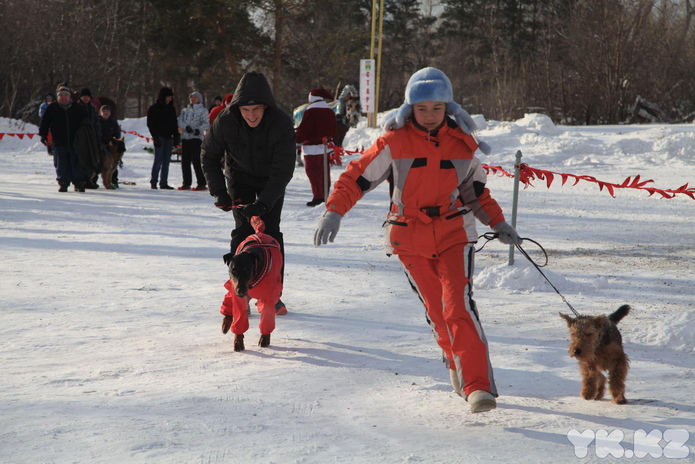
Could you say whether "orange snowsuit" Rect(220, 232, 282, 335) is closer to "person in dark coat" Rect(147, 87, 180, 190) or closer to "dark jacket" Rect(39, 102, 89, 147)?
"dark jacket" Rect(39, 102, 89, 147)

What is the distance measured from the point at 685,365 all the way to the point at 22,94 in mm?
32668

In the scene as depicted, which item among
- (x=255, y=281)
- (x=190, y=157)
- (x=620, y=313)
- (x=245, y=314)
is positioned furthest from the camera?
(x=190, y=157)

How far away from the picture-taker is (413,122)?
366 cm

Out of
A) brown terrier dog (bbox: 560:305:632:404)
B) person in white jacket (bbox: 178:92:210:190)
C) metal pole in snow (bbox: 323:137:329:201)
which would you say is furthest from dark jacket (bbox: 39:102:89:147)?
brown terrier dog (bbox: 560:305:632:404)

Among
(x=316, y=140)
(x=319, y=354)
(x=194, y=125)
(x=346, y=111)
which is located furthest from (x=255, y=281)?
(x=346, y=111)

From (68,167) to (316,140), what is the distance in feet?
15.1

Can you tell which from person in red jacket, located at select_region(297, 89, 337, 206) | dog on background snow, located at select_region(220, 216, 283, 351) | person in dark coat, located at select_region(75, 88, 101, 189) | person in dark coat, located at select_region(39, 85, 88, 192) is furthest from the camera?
person in dark coat, located at select_region(75, 88, 101, 189)

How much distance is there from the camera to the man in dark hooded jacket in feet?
16.2

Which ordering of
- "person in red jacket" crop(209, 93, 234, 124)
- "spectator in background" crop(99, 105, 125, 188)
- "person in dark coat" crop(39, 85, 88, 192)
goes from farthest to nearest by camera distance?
1. "spectator in background" crop(99, 105, 125, 188)
2. "person in dark coat" crop(39, 85, 88, 192)
3. "person in red jacket" crop(209, 93, 234, 124)

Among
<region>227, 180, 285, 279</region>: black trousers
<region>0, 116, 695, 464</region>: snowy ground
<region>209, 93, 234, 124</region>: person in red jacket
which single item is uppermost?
<region>209, 93, 234, 124</region>: person in red jacket

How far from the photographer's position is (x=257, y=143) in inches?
198

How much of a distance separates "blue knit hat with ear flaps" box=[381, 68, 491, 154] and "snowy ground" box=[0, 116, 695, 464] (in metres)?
1.39

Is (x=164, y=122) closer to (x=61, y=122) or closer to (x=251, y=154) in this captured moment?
(x=61, y=122)

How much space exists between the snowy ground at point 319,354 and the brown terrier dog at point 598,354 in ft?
0.37
